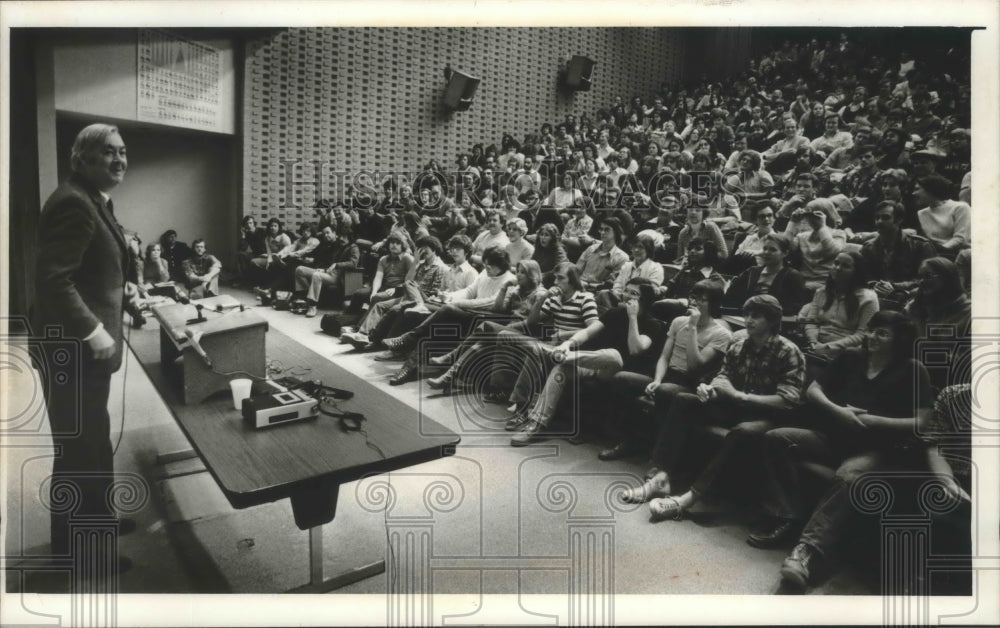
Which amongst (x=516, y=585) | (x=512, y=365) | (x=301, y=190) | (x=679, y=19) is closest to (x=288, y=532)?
(x=516, y=585)

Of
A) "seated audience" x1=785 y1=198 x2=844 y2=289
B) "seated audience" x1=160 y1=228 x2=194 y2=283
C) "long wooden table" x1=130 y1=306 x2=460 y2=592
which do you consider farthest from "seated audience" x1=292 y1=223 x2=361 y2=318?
"seated audience" x1=785 y1=198 x2=844 y2=289

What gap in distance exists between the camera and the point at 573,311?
2863 millimetres

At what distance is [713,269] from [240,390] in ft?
6.17

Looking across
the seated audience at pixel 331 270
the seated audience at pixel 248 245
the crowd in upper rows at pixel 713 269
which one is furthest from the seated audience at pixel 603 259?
the seated audience at pixel 248 245

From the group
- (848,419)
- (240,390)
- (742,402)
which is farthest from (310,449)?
(848,419)

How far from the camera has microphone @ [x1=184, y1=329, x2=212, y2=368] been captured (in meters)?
2.51

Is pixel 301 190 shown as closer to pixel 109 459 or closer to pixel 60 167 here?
pixel 60 167

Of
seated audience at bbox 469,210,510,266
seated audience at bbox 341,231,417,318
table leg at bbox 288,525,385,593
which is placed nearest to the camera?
table leg at bbox 288,525,385,593

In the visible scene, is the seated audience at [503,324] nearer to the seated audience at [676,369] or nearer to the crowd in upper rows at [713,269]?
the crowd in upper rows at [713,269]

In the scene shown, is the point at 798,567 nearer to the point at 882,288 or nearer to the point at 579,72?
the point at 882,288

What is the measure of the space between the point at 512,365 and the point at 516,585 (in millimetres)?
874

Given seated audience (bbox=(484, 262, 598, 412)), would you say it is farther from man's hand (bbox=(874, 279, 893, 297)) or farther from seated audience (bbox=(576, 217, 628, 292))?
man's hand (bbox=(874, 279, 893, 297))

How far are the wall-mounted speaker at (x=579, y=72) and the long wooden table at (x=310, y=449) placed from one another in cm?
150

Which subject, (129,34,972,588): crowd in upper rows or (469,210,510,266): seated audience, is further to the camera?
(469,210,510,266): seated audience
